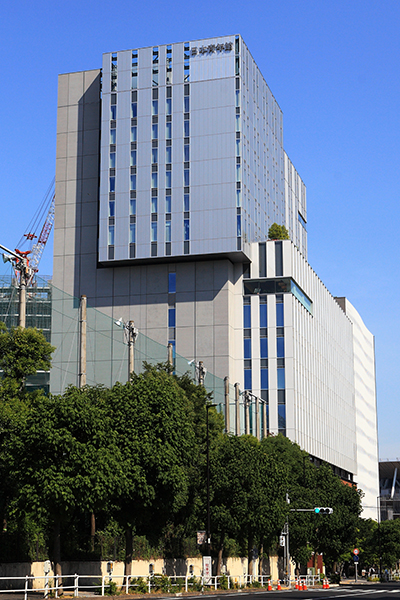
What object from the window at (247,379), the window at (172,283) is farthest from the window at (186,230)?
the window at (247,379)

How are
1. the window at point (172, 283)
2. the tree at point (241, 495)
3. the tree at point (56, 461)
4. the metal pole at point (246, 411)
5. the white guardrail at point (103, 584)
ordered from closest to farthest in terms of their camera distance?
the white guardrail at point (103, 584) → the tree at point (56, 461) → the tree at point (241, 495) → the metal pole at point (246, 411) → the window at point (172, 283)

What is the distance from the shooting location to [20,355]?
130 feet

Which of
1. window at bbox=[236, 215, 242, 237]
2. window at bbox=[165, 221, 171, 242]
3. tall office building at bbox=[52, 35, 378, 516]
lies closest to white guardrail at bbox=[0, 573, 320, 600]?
tall office building at bbox=[52, 35, 378, 516]

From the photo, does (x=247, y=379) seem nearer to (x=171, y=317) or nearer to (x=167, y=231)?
(x=171, y=317)

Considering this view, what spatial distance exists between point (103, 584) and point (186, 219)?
233ft

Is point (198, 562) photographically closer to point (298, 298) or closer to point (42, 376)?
point (42, 376)

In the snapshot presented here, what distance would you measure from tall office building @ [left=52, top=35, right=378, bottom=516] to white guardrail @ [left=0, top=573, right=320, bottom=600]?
48.9 metres

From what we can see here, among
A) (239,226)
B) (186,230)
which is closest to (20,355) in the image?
(239,226)

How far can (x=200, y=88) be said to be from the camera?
106250 mm

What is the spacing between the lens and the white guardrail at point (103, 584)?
34.5 m

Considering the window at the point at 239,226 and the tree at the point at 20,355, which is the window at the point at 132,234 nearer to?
the window at the point at 239,226

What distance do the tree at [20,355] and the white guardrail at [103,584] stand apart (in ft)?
29.5

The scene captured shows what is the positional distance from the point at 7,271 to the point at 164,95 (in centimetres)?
5179

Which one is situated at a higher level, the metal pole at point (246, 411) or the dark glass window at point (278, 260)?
the dark glass window at point (278, 260)
